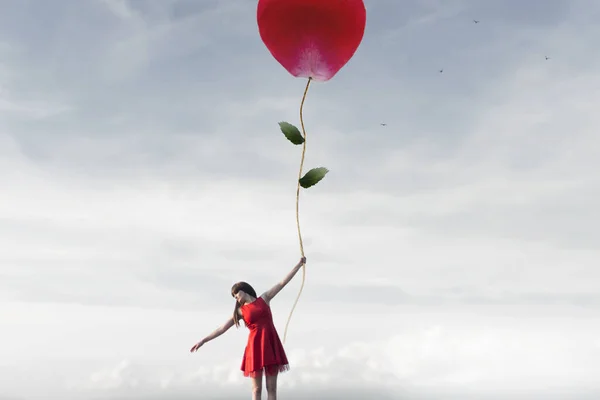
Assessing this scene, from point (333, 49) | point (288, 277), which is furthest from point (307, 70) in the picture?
point (288, 277)

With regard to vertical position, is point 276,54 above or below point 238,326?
above

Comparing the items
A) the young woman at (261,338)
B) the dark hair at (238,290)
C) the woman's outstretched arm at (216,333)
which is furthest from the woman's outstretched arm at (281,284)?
the woman's outstretched arm at (216,333)

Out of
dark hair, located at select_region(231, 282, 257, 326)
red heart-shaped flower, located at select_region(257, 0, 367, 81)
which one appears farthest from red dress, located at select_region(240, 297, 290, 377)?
red heart-shaped flower, located at select_region(257, 0, 367, 81)

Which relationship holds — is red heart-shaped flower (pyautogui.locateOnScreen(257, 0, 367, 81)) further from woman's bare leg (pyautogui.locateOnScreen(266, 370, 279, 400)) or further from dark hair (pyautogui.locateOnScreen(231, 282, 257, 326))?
woman's bare leg (pyautogui.locateOnScreen(266, 370, 279, 400))

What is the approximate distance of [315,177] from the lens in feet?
44.7

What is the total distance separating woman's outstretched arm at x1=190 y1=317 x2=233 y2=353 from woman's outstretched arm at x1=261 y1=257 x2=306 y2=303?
719 mm

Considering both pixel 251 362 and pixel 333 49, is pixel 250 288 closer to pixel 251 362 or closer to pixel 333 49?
pixel 251 362

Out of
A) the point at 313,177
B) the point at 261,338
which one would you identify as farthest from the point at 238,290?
the point at 313,177

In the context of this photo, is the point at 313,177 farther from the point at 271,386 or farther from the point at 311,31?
the point at 271,386

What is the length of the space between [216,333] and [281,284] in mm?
1387

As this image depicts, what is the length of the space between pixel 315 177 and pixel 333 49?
1.90 m

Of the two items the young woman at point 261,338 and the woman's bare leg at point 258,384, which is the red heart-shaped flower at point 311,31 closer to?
the young woman at point 261,338

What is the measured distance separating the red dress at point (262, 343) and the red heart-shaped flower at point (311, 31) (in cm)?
362

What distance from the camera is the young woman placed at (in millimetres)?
14133
